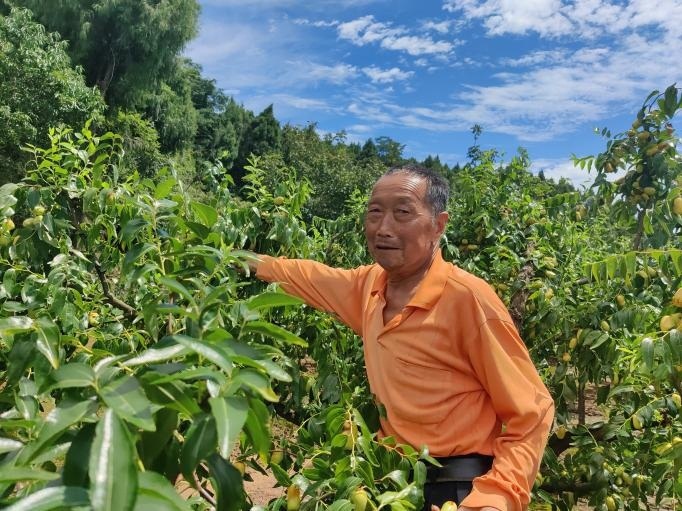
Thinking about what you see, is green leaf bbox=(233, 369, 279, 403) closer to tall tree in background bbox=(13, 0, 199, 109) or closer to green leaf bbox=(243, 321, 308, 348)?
green leaf bbox=(243, 321, 308, 348)

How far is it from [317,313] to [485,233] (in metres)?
1.37

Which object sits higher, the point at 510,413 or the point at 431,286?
the point at 431,286

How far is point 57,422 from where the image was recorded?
59 centimetres

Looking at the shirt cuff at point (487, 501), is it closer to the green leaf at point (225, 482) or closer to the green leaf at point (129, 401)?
the green leaf at point (225, 482)

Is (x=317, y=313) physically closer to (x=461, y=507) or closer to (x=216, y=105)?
(x=461, y=507)

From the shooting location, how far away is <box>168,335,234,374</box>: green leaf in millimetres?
658

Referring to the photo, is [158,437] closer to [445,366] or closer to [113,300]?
[445,366]

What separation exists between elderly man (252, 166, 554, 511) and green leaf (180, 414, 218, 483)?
994mm

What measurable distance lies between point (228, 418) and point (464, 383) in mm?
1124

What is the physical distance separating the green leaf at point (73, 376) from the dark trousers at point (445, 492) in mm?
1206

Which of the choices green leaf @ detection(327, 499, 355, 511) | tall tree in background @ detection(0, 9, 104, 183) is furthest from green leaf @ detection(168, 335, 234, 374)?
tall tree in background @ detection(0, 9, 104, 183)

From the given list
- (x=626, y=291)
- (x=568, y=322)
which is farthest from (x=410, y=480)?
(x=626, y=291)

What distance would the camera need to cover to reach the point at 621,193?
293 cm

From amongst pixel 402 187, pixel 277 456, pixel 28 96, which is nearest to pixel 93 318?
pixel 277 456
